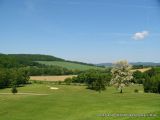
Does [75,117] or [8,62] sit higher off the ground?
[8,62]

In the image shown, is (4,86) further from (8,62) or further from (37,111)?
(37,111)

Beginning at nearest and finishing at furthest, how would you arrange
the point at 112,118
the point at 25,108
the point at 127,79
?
the point at 112,118, the point at 25,108, the point at 127,79

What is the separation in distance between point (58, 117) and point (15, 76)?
80.8m

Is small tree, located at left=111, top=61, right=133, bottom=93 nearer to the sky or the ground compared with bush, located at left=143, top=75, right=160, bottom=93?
nearer to the sky

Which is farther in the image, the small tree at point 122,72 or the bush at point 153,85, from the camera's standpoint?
the small tree at point 122,72

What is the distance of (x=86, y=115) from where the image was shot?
→ 1262 inches

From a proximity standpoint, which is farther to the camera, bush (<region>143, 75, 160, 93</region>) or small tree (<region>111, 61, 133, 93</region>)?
small tree (<region>111, 61, 133, 93</region>)

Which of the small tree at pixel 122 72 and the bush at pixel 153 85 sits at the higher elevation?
the small tree at pixel 122 72

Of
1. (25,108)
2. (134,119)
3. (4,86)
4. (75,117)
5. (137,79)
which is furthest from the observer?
(137,79)

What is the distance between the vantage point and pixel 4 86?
109500 millimetres

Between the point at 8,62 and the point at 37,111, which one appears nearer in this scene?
the point at 37,111

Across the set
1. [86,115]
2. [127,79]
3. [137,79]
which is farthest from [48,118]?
[137,79]

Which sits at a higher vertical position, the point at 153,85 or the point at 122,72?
the point at 122,72

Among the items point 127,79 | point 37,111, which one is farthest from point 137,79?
point 37,111
